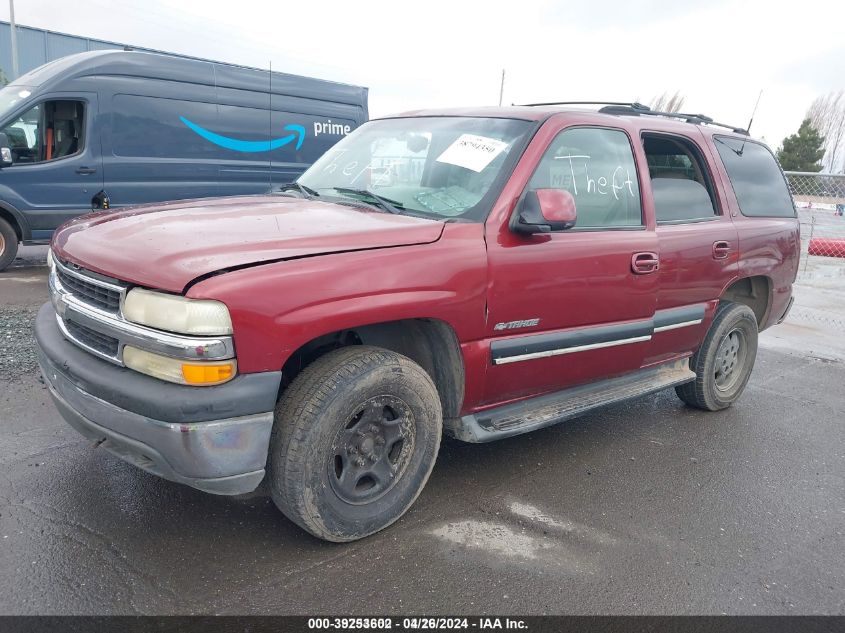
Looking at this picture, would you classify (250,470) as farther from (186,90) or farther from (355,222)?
(186,90)

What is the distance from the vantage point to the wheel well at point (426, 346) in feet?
9.73

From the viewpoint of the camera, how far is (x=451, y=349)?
302cm

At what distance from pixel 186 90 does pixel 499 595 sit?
26.6 ft

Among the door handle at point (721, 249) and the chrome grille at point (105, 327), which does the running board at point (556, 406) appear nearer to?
the door handle at point (721, 249)

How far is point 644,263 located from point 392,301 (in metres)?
1.69

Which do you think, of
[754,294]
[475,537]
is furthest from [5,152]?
[754,294]

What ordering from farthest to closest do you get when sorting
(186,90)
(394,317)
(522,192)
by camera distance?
(186,90) < (522,192) < (394,317)

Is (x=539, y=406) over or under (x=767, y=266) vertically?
under

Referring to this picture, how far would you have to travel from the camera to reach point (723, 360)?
4777 mm

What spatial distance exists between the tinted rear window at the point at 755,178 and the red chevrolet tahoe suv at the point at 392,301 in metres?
0.15

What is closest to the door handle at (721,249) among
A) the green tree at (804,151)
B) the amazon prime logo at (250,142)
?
the amazon prime logo at (250,142)

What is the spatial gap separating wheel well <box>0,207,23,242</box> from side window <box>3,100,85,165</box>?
60 centimetres

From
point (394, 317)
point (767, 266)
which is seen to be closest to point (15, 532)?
point (394, 317)

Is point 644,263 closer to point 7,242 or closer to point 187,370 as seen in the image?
point 187,370
